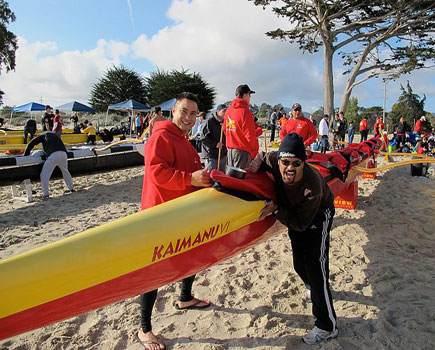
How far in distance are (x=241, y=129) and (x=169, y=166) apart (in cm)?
254

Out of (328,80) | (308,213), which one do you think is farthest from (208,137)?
(328,80)

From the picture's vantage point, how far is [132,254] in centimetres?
172

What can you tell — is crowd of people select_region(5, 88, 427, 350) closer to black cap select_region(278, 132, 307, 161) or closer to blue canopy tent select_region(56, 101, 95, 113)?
black cap select_region(278, 132, 307, 161)

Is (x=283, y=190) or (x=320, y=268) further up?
(x=283, y=190)

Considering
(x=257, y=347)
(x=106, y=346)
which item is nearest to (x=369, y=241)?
(x=257, y=347)

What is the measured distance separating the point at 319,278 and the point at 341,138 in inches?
557

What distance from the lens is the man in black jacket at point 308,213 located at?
197 cm

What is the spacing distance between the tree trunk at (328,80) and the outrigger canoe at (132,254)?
18288 millimetres

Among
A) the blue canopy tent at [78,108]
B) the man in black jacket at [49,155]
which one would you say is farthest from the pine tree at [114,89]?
the man in black jacket at [49,155]

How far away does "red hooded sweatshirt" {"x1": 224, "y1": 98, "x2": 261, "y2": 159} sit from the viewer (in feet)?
14.0

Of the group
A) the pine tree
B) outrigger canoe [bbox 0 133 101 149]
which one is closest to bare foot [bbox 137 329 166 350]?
outrigger canoe [bbox 0 133 101 149]

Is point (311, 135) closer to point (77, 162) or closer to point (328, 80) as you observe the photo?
point (77, 162)

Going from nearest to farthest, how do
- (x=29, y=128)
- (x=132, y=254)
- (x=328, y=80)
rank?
(x=132, y=254), (x=29, y=128), (x=328, y=80)

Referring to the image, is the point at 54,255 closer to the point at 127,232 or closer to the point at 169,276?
the point at 127,232
